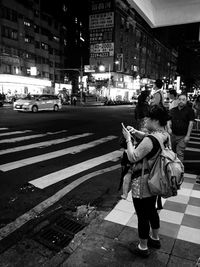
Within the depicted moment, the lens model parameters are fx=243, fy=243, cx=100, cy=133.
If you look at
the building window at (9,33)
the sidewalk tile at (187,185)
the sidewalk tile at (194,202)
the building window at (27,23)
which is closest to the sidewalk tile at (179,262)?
the sidewalk tile at (194,202)

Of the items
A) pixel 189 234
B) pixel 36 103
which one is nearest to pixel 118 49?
pixel 36 103

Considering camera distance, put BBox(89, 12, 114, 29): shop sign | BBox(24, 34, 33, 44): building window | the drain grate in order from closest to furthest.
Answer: the drain grate
BBox(24, 34, 33, 44): building window
BBox(89, 12, 114, 29): shop sign

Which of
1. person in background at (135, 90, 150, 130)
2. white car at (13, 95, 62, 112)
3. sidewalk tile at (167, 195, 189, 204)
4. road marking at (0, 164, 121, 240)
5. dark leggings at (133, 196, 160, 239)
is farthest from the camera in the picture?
white car at (13, 95, 62, 112)

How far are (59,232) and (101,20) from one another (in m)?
62.5

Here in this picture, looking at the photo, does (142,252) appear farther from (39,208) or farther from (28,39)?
(28,39)

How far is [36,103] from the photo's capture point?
24.1 metres

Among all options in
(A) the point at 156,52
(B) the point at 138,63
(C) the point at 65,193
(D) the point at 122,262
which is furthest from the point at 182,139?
(A) the point at 156,52

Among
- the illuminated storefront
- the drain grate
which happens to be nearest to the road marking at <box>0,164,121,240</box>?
the drain grate

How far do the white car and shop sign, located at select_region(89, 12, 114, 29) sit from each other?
37.1m

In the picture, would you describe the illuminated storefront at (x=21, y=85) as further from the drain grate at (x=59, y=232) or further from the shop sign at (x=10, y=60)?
the drain grate at (x=59, y=232)

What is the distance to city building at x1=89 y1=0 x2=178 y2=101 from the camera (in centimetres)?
5841

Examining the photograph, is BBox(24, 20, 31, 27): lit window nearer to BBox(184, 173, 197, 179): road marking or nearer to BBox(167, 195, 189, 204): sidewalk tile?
BBox(184, 173, 197, 179): road marking

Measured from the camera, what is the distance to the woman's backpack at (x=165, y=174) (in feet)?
8.54

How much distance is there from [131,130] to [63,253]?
1758 mm
